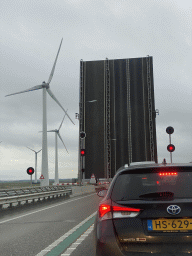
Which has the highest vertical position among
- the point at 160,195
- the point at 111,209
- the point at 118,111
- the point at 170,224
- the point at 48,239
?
the point at 118,111

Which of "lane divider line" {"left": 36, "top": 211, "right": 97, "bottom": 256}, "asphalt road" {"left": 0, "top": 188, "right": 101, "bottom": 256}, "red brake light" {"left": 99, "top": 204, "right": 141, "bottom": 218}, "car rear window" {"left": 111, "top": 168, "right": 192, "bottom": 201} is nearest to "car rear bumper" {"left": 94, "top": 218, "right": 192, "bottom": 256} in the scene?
"red brake light" {"left": 99, "top": 204, "right": 141, "bottom": 218}

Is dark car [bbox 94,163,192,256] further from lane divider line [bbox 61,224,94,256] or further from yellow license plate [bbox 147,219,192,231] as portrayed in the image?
lane divider line [bbox 61,224,94,256]

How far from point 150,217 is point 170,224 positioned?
0.58 ft

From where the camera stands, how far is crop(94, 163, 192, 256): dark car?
10.1 feet

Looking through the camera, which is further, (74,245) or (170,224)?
(74,245)

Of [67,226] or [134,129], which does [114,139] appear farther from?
[67,226]

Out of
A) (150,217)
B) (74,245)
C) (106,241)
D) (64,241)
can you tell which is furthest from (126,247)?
(64,241)

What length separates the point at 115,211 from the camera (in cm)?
333

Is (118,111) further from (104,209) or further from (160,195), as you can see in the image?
(160,195)

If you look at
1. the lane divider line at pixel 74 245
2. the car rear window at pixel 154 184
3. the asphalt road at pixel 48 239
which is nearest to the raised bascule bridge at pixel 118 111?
the asphalt road at pixel 48 239

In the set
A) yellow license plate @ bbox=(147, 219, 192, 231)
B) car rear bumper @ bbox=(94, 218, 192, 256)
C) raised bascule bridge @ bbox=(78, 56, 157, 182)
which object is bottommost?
car rear bumper @ bbox=(94, 218, 192, 256)

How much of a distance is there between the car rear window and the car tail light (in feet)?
0.32

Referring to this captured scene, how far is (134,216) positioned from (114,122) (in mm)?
25919

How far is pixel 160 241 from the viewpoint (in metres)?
3.07
